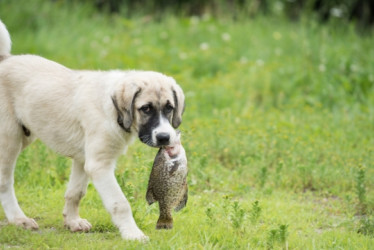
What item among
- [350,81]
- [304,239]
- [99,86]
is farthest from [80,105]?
[350,81]

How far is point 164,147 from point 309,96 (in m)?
5.44

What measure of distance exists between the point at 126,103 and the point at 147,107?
167 mm

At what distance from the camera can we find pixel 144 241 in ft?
15.2

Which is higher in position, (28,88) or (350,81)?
(28,88)

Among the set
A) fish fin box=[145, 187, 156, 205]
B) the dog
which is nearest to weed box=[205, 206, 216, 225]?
fish fin box=[145, 187, 156, 205]

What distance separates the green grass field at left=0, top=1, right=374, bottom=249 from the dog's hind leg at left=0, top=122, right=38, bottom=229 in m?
0.14

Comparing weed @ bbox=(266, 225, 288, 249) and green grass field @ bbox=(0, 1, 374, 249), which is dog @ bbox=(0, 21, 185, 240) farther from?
weed @ bbox=(266, 225, 288, 249)

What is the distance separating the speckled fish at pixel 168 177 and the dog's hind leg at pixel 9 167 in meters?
1.20

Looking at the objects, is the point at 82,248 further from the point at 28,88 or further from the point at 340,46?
the point at 340,46

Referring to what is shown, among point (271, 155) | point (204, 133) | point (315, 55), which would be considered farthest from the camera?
point (315, 55)

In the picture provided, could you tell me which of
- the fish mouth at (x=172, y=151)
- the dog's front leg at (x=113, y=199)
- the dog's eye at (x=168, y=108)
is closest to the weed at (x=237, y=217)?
the fish mouth at (x=172, y=151)

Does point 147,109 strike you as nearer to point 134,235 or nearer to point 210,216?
point 134,235

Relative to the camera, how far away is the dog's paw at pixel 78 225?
17.0 ft

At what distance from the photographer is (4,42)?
217 inches
